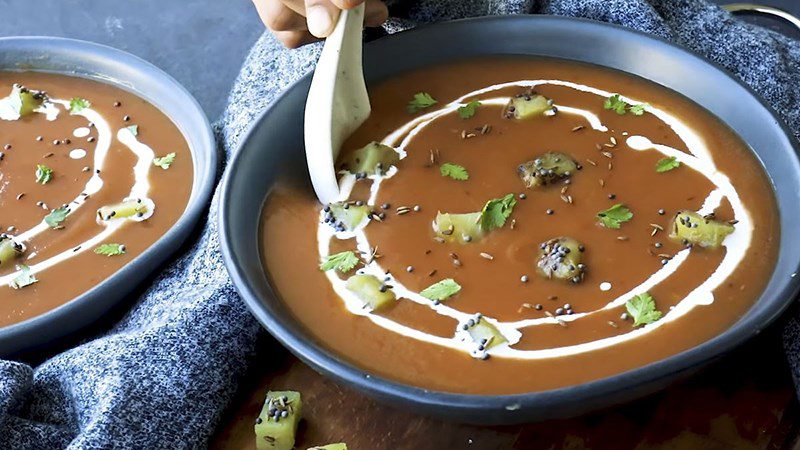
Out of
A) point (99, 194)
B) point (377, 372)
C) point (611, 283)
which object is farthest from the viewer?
point (99, 194)

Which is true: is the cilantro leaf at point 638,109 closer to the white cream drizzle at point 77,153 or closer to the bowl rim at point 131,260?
the bowl rim at point 131,260

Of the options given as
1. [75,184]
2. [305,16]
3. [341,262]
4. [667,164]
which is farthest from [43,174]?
[667,164]

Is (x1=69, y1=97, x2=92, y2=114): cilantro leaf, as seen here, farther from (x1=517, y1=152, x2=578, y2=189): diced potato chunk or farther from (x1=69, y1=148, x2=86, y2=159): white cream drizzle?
(x1=517, y1=152, x2=578, y2=189): diced potato chunk

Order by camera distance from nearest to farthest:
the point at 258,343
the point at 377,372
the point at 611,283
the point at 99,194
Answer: the point at 377,372 → the point at 611,283 → the point at 258,343 → the point at 99,194

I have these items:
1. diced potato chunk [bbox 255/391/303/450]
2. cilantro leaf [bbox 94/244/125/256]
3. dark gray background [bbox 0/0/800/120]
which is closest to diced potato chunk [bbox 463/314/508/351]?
diced potato chunk [bbox 255/391/303/450]

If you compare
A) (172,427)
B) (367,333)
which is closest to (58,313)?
(172,427)

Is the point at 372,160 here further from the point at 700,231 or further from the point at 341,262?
the point at 700,231

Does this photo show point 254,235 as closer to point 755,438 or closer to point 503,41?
point 503,41
